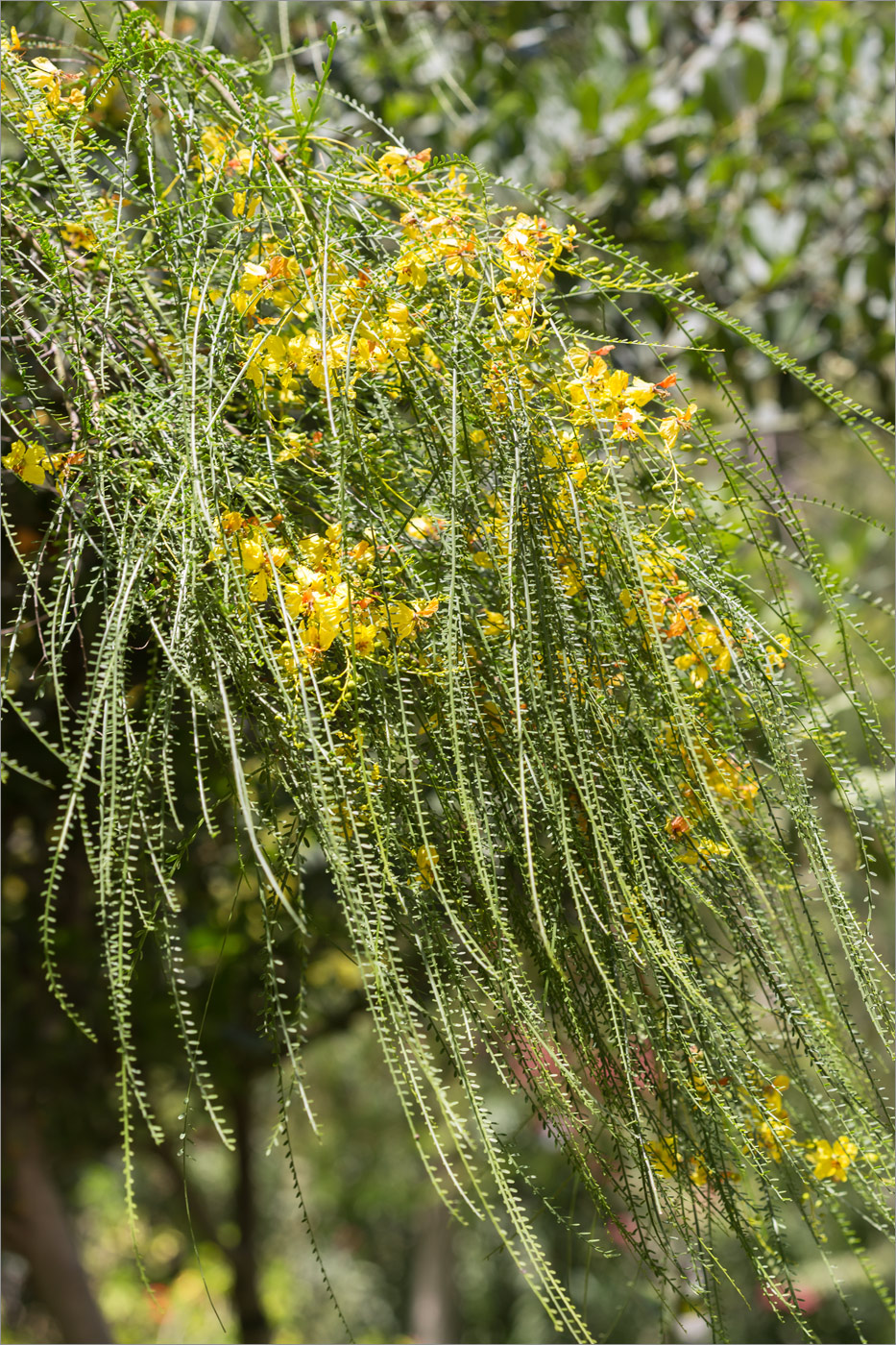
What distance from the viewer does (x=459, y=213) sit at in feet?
1.48

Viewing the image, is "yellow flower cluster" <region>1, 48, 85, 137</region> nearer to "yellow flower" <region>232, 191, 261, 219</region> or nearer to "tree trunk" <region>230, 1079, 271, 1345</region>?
"yellow flower" <region>232, 191, 261, 219</region>

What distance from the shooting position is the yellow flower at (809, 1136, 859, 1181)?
0.46 meters

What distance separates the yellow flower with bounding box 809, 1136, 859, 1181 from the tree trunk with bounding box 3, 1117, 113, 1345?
1.31 meters

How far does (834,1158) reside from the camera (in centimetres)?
47

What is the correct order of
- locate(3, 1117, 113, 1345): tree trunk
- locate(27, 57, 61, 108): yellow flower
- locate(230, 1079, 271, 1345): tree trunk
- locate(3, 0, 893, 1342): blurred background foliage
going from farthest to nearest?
1. locate(230, 1079, 271, 1345): tree trunk
2. locate(3, 1117, 113, 1345): tree trunk
3. locate(3, 0, 893, 1342): blurred background foliage
4. locate(27, 57, 61, 108): yellow flower

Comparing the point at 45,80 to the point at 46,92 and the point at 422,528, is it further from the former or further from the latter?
the point at 422,528

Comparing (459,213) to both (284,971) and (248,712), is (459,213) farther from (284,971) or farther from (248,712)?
(284,971)

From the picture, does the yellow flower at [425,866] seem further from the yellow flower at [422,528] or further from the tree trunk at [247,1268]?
the tree trunk at [247,1268]

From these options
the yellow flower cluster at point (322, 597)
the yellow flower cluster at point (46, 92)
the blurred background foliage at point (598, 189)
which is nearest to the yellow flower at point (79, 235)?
the yellow flower cluster at point (46, 92)

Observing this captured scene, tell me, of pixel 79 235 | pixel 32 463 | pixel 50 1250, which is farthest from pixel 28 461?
pixel 50 1250

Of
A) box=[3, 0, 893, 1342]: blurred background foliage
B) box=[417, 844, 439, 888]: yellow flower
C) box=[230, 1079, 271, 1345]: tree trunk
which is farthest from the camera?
box=[230, 1079, 271, 1345]: tree trunk

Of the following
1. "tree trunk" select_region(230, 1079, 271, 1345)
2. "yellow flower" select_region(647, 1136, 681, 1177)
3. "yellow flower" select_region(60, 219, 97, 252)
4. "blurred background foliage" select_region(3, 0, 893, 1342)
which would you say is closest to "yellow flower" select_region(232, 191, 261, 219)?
"yellow flower" select_region(60, 219, 97, 252)

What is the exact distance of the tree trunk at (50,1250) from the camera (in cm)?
150

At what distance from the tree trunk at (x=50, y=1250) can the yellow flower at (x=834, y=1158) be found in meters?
1.31
